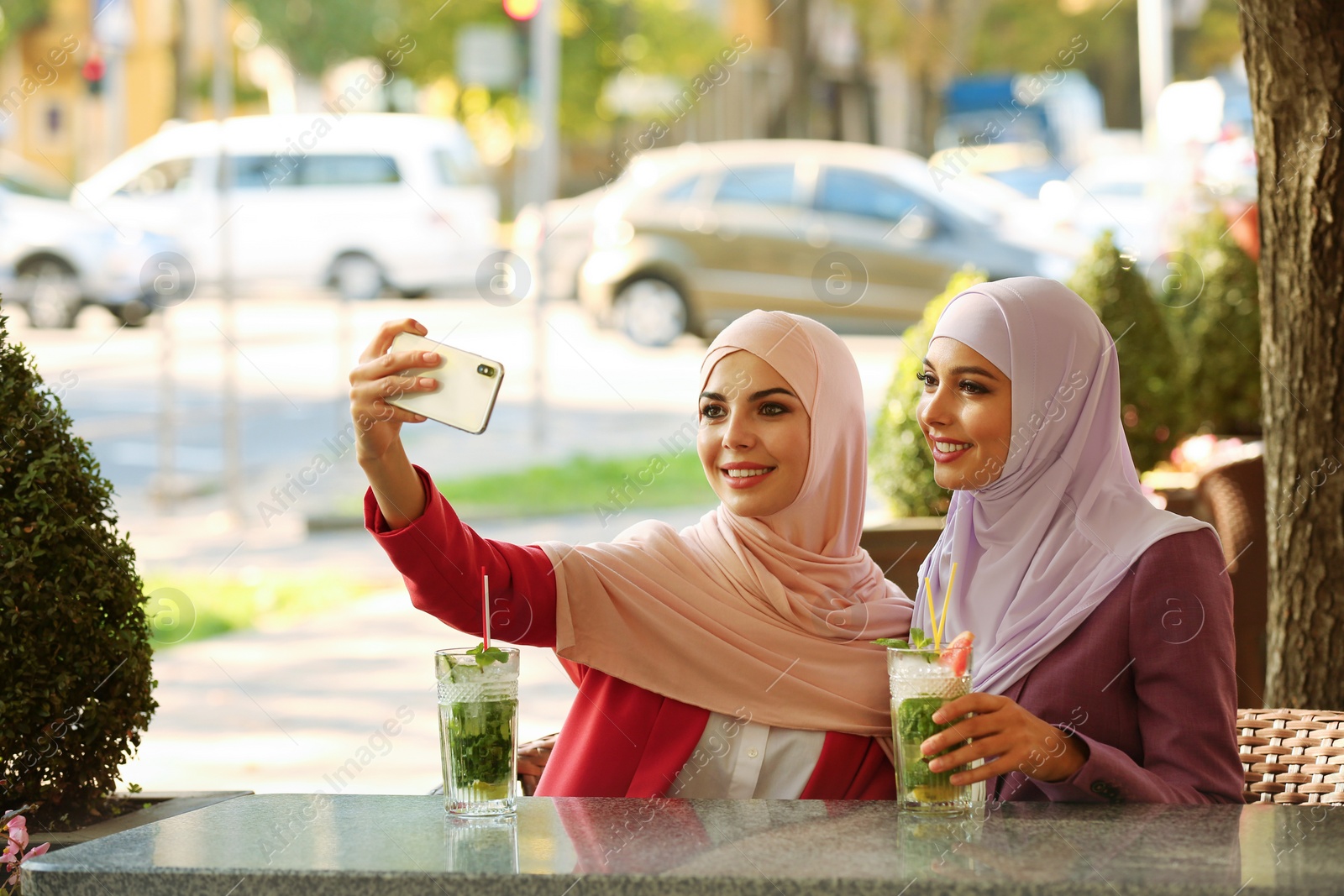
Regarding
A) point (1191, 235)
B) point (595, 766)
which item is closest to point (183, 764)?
point (595, 766)

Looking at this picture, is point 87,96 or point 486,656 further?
point 87,96

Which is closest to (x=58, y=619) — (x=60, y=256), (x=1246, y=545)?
(x=1246, y=545)

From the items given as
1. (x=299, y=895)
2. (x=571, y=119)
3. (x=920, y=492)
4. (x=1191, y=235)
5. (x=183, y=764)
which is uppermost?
(x=571, y=119)

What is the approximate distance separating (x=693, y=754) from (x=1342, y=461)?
1.75 metres

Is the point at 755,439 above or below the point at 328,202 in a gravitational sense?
below

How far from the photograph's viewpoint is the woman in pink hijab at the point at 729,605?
245 centimetres

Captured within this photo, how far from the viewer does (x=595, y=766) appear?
8.29 feet

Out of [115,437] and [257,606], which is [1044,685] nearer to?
[257,606]

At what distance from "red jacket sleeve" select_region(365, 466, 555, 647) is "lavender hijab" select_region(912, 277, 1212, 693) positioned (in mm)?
639

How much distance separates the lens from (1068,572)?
2.32 metres

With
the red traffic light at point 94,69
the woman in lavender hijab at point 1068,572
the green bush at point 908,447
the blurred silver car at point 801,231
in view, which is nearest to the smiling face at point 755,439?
the woman in lavender hijab at point 1068,572

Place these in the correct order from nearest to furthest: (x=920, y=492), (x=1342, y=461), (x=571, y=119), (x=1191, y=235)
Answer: (x=1342, y=461) → (x=920, y=492) → (x=1191, y=235) → (x=571, y=119)

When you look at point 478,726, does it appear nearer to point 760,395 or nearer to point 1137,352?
point 760,395

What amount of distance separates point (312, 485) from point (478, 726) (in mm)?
9080
